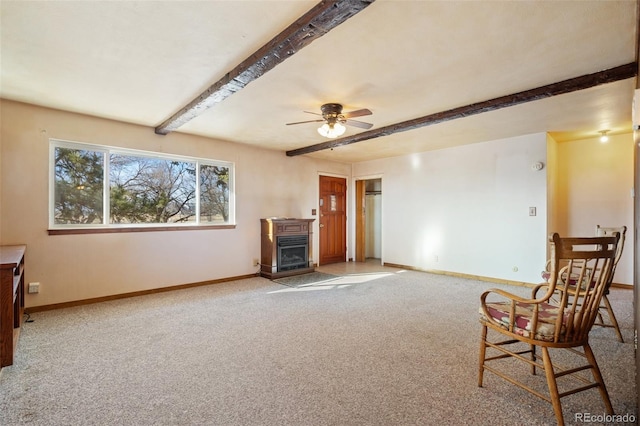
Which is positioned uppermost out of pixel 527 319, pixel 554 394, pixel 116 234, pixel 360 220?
pixel 360 220

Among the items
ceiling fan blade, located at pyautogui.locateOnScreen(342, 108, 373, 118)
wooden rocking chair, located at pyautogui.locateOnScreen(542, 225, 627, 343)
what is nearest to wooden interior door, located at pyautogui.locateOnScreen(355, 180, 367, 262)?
ceiling fan blade, located at pyautogui.locateOnScreen(342, 108, 373, 118)

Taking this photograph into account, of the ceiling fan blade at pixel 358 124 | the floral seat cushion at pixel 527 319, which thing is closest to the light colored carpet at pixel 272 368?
the floral seat cushion at pixel 527 319

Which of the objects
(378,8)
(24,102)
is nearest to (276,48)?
(378,8)

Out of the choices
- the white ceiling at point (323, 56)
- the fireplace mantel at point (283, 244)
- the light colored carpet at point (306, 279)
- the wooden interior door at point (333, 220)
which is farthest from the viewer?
the wooden interior door at point (333, 220)

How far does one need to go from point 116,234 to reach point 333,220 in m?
4.24

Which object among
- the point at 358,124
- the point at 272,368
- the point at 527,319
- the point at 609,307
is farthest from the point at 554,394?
the point at 358,124

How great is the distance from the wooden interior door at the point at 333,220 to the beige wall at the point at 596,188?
3959 mm

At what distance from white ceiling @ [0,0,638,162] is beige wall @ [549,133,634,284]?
0.97 meters

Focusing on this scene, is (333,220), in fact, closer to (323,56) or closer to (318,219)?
(318,219)

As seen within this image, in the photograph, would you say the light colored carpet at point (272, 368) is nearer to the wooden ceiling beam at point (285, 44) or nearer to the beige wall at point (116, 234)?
the beige wall at point (116, 234)

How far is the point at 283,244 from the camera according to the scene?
5.55 metres

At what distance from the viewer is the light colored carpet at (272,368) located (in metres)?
1.77

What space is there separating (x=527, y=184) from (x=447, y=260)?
72.1 inches
